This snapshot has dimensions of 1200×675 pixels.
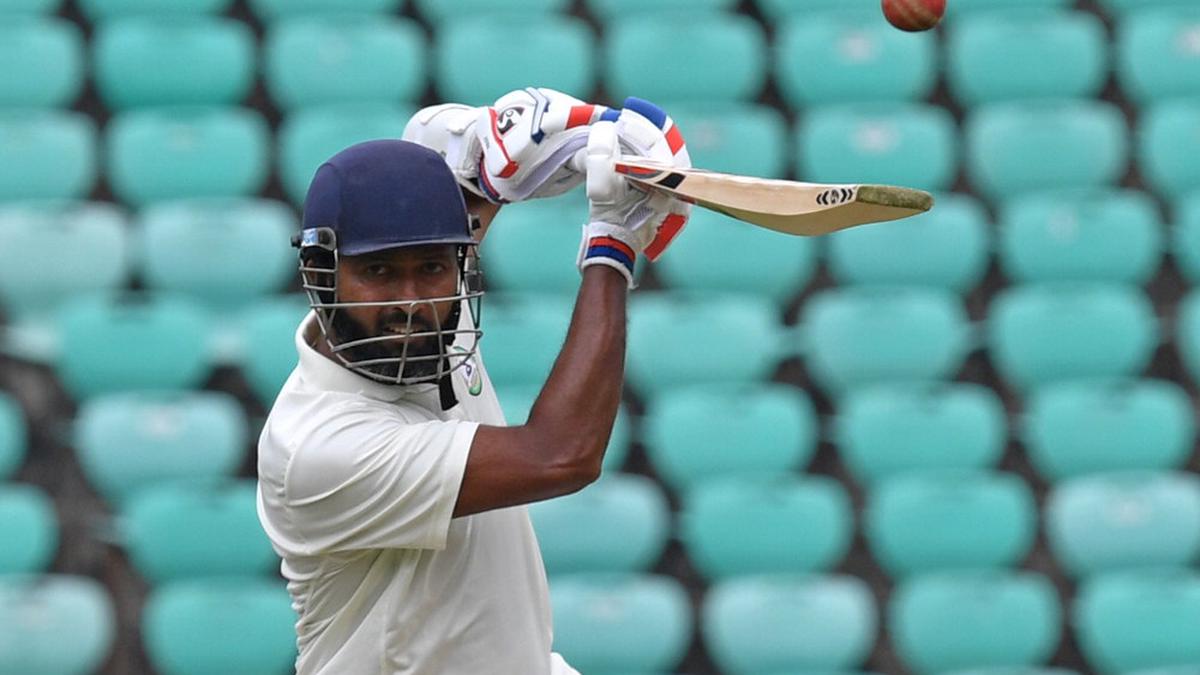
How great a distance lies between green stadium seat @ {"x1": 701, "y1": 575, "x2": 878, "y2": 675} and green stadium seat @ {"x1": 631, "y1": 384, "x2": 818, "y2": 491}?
40 cm

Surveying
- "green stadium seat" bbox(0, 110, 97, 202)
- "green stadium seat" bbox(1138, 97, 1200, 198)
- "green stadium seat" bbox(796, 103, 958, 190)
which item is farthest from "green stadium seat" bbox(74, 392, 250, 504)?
"green stadium seat" bbox(1138, 97, 1200, 198)

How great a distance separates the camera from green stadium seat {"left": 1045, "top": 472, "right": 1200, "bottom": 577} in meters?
5.98

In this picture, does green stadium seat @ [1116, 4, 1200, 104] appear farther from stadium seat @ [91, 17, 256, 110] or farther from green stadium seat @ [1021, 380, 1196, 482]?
stadium seat @ [91, 17, 256, 110]

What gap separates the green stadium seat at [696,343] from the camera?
239 inches

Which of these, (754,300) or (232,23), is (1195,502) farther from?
(232,23)

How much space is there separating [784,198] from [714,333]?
126 inches

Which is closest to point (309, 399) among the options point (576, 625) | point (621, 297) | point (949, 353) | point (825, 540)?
point (621, 297)

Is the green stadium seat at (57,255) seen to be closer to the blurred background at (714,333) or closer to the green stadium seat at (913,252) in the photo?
the blurred background at (714,333)

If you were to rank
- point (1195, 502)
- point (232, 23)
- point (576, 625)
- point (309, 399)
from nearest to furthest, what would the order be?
point (309, 399), point (576, 625), point (1195, 502), point (232, 23)

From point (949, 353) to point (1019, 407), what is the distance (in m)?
0.36

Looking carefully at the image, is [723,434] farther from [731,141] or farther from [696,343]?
[731,141]

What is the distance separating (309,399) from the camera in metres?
2.85

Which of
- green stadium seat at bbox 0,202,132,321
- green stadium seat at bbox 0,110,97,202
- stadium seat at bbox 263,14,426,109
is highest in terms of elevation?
stadium seat at bbox 263,14,426,109

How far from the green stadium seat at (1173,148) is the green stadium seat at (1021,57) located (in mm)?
332
